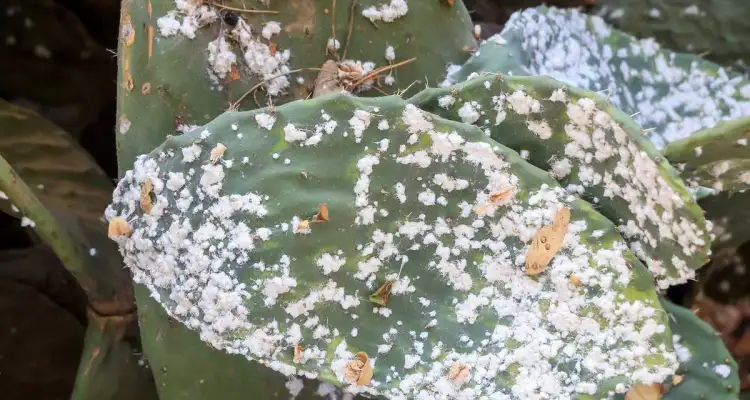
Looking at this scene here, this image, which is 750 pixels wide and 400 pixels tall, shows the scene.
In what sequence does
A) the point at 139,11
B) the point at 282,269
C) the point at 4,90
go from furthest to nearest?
1. the point at 4,90
2. the point at 139,11
3. the point at 282,269

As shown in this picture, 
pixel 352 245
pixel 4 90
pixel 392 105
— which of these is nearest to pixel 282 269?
pixel 352 245

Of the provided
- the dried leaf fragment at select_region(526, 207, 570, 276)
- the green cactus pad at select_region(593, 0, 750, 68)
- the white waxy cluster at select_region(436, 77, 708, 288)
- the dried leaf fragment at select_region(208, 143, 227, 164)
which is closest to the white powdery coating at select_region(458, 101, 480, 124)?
the white waxy cluster at select_region(436, 77, 708, 288)

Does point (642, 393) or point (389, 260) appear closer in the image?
A: point (389, 260)

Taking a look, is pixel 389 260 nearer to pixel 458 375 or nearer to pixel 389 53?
pixel 458 375

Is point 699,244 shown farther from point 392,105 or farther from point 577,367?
point 392,105

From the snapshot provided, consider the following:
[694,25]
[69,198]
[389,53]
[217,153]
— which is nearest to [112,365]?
[69,198]

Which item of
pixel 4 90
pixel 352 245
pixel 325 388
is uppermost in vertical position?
pixel 352 245
